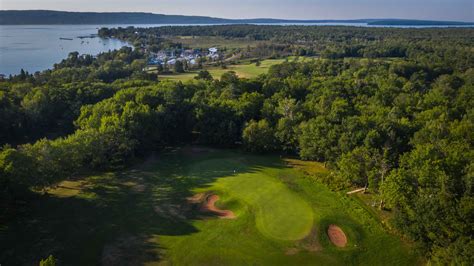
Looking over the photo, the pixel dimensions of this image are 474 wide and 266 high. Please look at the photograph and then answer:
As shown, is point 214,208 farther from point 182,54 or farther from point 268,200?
point 182,54

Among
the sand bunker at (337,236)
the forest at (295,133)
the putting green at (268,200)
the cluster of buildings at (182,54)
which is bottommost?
the sand bunker at (337,236)

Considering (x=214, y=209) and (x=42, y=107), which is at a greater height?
(x=42, y=107)

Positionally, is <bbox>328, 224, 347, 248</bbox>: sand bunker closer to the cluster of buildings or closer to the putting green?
the putting green

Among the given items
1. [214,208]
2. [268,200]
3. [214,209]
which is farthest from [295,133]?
[214,209]

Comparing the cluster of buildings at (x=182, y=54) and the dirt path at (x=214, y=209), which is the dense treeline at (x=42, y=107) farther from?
the cluster of buildings at (x=182, y=54)

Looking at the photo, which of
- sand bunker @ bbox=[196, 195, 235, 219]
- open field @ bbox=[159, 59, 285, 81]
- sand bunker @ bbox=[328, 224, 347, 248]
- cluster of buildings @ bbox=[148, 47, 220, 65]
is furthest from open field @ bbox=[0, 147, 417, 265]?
cluster of buildings @ bbox=[148, 47, 220, 65]

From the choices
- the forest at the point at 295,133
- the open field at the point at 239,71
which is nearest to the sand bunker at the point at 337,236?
the forest at the point at 295,133

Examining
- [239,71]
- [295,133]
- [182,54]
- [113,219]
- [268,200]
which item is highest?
[182,54]
